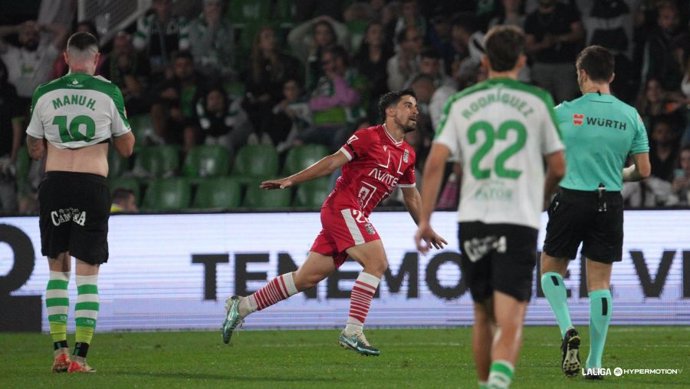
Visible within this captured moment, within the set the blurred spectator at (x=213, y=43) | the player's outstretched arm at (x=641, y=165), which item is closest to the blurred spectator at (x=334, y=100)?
the blurred spectator at (x=213, y=43)

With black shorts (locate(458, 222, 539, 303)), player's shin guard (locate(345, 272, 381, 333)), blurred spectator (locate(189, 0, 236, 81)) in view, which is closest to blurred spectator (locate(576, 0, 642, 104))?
blurred spectator (locate(189, 0, 236, 81))

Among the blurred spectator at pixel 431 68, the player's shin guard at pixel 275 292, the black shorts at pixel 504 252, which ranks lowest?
the player's shin guard at pixel 275 292

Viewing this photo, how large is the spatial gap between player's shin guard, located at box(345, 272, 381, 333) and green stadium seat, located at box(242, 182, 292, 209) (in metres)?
7.05

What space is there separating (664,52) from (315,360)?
917 cm

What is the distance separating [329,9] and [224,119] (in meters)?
2.55

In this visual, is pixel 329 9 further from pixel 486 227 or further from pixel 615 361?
pixel 486 227

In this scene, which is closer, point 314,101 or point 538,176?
point 538,176

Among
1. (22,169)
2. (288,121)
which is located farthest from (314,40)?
(22,169)

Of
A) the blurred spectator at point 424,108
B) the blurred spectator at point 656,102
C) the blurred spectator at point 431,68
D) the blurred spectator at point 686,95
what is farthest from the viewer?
the blurred spectator at point 431,68

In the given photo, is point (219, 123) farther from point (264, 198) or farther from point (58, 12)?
point (58, 12)

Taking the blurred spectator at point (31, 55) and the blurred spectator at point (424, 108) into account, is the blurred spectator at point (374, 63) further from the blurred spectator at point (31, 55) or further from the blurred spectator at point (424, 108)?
the blurred spectator at point (31, 55)

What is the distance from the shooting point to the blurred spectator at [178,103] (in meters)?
19.8

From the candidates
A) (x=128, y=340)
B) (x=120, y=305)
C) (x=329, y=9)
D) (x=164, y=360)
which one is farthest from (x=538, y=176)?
(x=329, y=9)

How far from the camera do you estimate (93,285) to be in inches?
396
